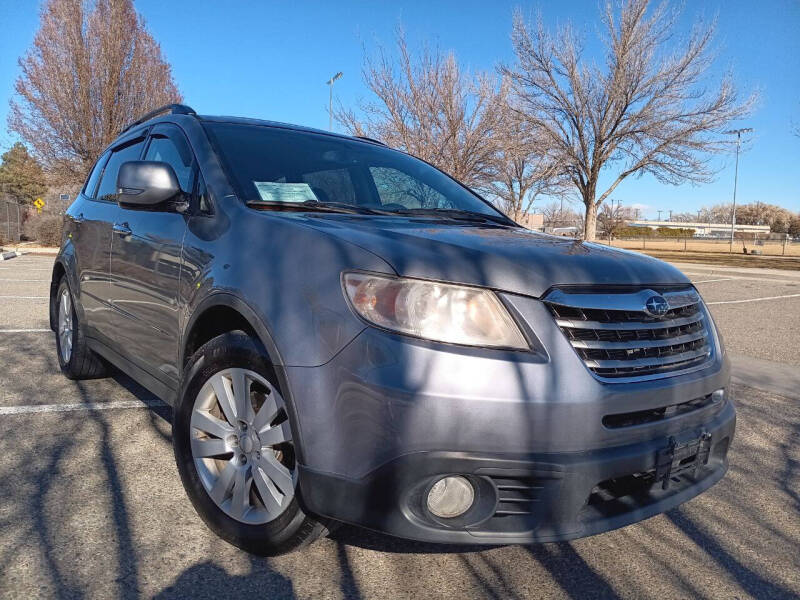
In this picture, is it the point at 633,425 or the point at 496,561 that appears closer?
the point at 633,425

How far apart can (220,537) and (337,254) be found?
1.16 m

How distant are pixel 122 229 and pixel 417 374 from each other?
93.3 inches

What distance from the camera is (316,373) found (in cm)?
202

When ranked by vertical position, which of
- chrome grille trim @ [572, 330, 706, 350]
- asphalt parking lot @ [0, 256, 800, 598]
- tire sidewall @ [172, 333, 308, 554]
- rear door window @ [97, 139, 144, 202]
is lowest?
asphalt parking lot @ [0, 256, 800, 598]

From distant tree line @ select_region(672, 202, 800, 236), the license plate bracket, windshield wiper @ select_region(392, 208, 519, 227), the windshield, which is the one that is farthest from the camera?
distant tree line @ select_region(672, 202, 800, 236)

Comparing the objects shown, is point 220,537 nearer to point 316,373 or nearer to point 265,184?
point 316,373

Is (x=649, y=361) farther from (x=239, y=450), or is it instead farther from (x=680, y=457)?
(x=239, y=450)

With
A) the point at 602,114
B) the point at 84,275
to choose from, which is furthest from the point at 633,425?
the point at 602,114

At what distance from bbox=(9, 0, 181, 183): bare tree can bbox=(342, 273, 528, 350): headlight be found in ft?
79.3

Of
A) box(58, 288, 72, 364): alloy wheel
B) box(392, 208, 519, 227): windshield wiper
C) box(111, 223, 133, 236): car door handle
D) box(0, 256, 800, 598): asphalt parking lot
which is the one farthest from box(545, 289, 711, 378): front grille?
box(58, 288, 72, 364): alloy wheel

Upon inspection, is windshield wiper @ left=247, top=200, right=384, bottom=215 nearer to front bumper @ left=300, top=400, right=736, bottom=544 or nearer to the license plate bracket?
front bumper @ left=300, top=400, right=736, bottom=544

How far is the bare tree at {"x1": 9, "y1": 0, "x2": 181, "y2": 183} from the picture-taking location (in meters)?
22.5

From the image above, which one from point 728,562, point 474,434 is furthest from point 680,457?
point 474,434

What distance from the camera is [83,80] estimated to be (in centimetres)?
2261
